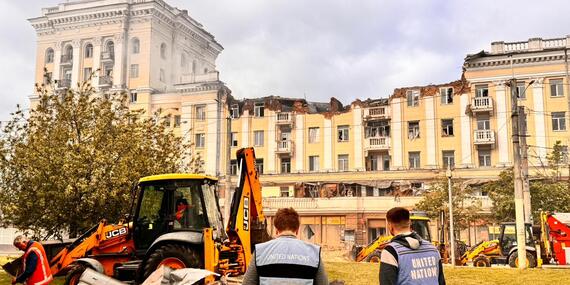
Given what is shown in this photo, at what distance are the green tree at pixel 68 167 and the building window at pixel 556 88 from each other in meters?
40.2

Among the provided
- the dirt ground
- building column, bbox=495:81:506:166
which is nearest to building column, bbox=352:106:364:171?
building column, bbox=495:81:506:166

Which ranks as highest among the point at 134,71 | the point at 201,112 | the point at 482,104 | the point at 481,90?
the point at 134,71

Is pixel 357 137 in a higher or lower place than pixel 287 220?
higher

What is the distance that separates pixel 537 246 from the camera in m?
26.4

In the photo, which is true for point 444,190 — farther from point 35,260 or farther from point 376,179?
point 35,260

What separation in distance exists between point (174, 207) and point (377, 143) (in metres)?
41.6

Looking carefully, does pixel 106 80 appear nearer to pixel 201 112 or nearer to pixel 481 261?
pixel 201 112

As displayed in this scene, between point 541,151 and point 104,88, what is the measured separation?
48.2 m

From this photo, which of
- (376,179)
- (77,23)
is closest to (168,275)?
(376,179)

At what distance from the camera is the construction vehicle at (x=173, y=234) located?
488 inches

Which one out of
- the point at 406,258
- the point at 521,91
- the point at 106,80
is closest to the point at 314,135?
the point at 521,91

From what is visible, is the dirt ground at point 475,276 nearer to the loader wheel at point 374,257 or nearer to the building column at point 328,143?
the loader wheel at point 374,257

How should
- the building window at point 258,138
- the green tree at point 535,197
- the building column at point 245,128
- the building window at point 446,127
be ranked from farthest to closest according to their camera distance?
the building column at point 245,128, the building window at point 258,138, the building window at point 446,127, the green tree at point 535,197

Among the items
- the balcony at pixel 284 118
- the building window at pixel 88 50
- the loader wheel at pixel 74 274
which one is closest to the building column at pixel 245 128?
the balcony at pixel 284 118
